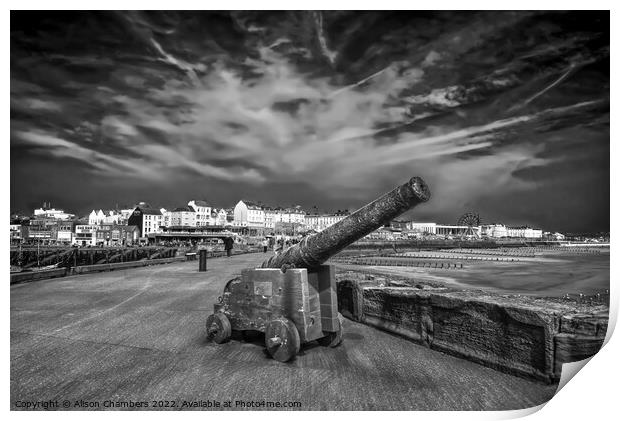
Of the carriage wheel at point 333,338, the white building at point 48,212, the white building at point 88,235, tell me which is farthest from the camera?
the white building at point 88,235

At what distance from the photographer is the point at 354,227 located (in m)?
4.37

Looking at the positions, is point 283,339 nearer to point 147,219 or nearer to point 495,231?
point 495,231

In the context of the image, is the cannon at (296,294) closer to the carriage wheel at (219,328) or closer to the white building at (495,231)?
the carriage wheel at (219,328)

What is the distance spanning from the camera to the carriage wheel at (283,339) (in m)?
4.59

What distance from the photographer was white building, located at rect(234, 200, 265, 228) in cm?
11412

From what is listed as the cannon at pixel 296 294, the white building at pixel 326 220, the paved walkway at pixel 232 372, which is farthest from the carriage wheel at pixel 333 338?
the white building at pixel 326 220

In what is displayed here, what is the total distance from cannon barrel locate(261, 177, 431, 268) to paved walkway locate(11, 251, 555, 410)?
124 cm

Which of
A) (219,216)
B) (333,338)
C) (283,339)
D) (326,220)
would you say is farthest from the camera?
(219,216)

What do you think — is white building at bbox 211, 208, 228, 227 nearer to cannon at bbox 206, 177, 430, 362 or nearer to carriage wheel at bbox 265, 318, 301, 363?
cannon at bbox 206, 177, 430, 362

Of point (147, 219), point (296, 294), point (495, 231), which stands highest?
point (147, 219)

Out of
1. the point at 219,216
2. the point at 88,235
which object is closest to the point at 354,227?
the point at 88,235

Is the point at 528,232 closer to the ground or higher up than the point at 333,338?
higher up

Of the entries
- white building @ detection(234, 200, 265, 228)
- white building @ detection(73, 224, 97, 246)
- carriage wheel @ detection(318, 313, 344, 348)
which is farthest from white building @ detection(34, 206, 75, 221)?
white building @ detection(234, 200, 265, 228)

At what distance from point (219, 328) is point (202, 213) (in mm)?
105153
